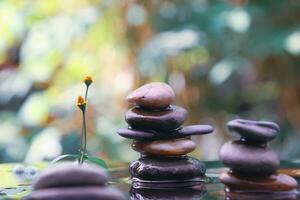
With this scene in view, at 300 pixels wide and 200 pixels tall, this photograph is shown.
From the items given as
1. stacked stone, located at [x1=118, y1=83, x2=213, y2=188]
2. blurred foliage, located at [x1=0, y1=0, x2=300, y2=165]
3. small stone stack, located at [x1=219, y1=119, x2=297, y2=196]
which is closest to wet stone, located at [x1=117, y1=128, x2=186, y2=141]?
stacked stone, located at [x1=118, y1=83, x2=213, y2=188]

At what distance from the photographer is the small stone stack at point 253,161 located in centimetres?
77

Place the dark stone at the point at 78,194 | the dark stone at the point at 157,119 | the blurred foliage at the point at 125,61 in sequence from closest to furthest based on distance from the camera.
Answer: the dark stone at the point at 78,194 → the dark stone at the point at 157,119 → the blurred foliage at the point at 125,61

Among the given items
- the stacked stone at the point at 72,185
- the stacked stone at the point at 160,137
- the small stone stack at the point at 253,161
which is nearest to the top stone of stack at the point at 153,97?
the stacked stone at the point at 160,137

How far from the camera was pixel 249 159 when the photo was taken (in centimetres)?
77

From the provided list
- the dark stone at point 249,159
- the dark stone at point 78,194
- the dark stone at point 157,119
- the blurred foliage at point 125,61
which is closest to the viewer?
the dark stone at point 78,194

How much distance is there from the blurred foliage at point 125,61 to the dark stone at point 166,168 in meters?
1.41

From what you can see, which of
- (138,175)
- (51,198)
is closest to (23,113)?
(138,175)

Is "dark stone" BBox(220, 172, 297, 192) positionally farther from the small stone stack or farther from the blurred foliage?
the blurred foliage

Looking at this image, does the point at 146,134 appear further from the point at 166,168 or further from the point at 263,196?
the point at 263,196

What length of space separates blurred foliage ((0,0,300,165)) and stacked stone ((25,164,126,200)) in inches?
66.5

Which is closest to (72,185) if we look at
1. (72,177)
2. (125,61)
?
(72,177)

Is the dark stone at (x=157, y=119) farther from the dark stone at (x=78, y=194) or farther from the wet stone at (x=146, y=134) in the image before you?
the dark stone at (x=78, y=194)

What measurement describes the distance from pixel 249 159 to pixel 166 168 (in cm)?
13

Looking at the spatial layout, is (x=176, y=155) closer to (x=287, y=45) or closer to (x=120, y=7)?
(x=287, y=45)
